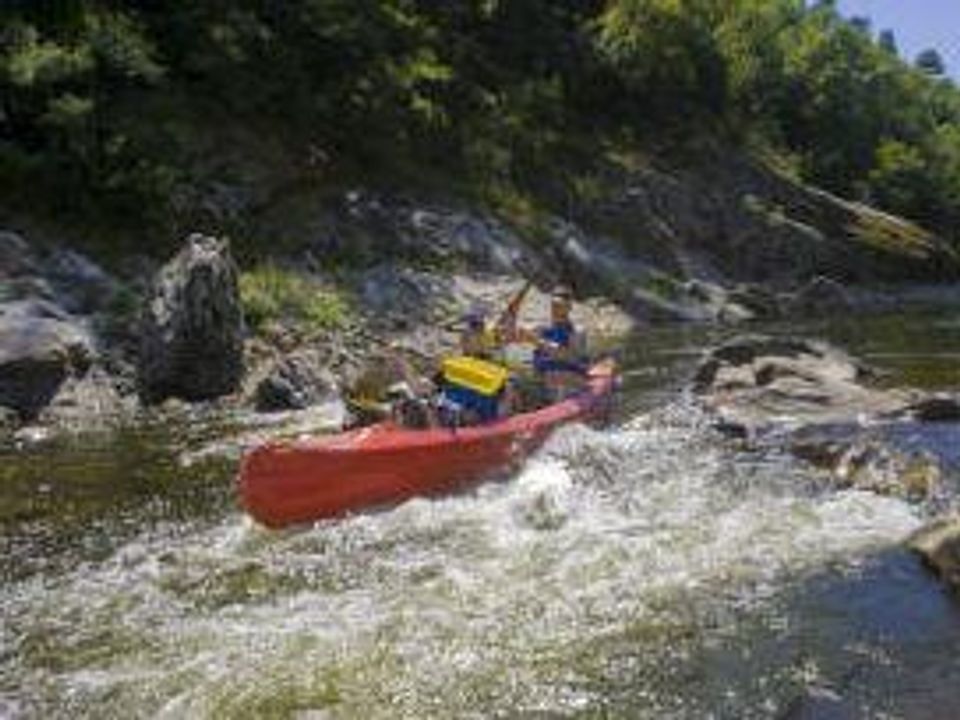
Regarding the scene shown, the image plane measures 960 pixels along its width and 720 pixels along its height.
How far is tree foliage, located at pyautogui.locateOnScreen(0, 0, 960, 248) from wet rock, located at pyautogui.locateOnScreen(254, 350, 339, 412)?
6.91m

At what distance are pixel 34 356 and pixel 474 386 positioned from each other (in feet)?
28.1

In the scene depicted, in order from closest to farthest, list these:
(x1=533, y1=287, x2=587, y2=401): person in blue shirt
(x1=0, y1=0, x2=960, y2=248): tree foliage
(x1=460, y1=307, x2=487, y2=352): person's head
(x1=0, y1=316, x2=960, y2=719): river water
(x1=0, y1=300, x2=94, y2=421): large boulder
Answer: (x1=0, y1=316, x2=960, y2=719): river water
(x1=460, y1=307, x2=487, y2=352): person's head
(x1=533, y1=287, x2=587, y2=401): person in blue shirt
(x1=0, y1=300, x2=94, y2=421): large boulder
(x1=0, y1=0, x2=960, y2=248): tree foliage

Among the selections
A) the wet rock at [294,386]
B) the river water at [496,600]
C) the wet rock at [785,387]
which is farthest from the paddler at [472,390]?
the wet rock at [294,386]

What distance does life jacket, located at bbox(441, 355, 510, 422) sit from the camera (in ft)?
57.4

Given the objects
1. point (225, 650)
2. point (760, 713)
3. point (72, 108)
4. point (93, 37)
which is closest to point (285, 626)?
point (225, 650)

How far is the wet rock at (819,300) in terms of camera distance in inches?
1724

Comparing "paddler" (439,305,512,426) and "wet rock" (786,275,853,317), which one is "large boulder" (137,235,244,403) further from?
"wet rock" (786,275,853,317)

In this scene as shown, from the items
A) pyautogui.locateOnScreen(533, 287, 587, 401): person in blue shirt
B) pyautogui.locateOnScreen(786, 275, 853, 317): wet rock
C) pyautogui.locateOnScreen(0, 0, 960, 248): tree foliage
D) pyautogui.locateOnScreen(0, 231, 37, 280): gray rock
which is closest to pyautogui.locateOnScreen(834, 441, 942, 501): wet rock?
pyautogui.locateOnScreen(533, 287, 587, 401): person in blue shirt

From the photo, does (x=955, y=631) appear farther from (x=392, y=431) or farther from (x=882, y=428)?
(x=882, y=428)

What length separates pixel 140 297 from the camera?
89.4ft

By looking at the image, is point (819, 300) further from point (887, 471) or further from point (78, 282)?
point (887, 471)

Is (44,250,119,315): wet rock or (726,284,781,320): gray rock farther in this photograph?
(726,284,781,320): gray rock

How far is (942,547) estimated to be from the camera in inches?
486

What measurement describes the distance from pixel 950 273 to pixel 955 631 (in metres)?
48.5
